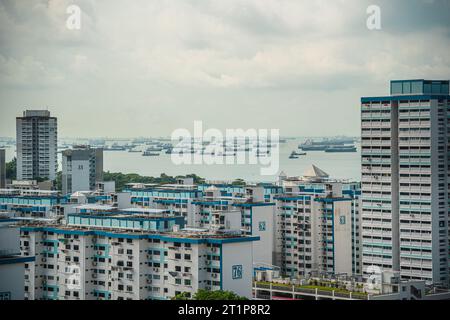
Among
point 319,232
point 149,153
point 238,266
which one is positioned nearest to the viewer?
point 238,266

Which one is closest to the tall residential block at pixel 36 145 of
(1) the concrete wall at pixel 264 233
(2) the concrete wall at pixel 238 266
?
(1) the concrete wall at pixel 264 233

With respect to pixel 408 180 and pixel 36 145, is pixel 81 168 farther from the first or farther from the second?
pixel 408 180

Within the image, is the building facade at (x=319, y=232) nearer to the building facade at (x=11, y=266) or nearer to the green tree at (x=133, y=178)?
the building facade at (x=11, y=266)

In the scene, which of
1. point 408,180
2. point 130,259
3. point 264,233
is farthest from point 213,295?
point 264,233

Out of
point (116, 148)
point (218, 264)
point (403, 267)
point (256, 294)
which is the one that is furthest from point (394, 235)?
point (116, 148)

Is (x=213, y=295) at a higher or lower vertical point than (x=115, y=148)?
lower

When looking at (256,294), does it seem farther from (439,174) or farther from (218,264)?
(439,174)
